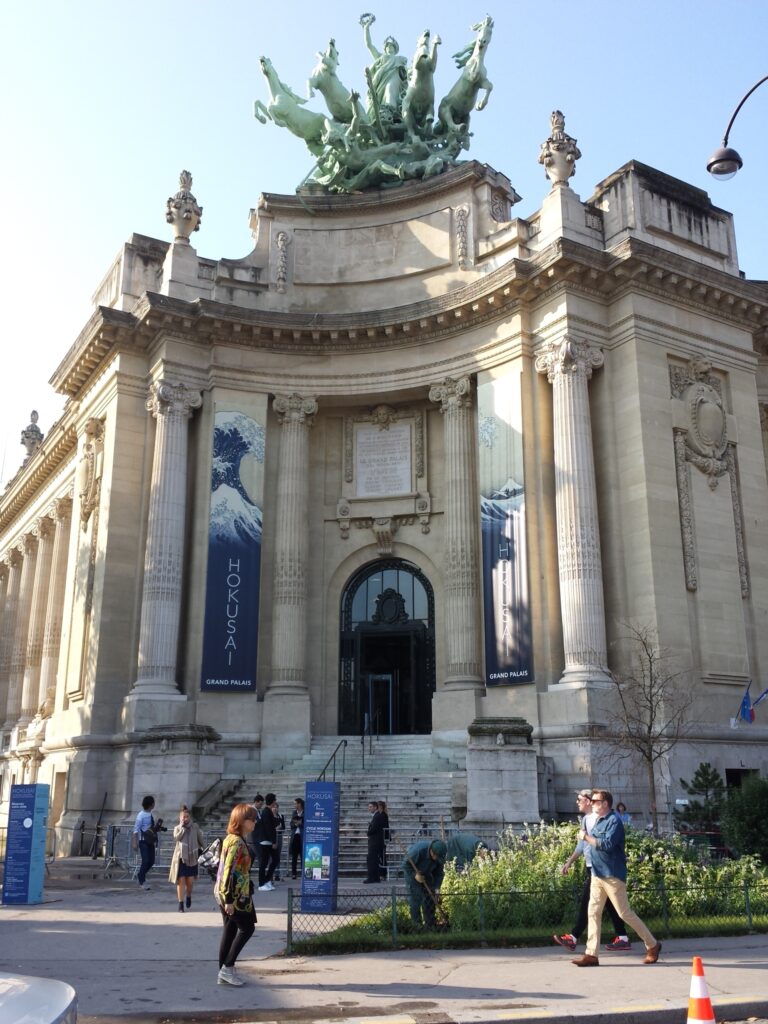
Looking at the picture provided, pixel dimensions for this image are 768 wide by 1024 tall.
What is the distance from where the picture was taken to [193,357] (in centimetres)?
3169

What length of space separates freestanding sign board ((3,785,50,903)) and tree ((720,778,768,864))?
12166 mm

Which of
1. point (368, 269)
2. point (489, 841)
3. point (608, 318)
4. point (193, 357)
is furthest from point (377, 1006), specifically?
point (368, 269)

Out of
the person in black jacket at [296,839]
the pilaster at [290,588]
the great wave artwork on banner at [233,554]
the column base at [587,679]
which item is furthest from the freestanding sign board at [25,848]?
the column base at [587,679]

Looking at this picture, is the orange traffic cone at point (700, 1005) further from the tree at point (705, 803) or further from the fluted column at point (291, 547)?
the fluted column at point (291, 547)

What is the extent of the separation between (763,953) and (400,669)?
20763mm

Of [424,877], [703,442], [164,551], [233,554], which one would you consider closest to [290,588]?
[233,554]

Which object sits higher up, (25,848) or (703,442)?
(703,442)

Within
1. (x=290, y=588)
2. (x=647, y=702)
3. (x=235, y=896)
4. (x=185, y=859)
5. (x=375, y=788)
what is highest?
(x=290, y=588)

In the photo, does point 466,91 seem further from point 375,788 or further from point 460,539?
point 375,788

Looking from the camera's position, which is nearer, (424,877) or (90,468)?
(424,877)

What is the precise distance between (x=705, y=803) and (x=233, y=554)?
15.3m

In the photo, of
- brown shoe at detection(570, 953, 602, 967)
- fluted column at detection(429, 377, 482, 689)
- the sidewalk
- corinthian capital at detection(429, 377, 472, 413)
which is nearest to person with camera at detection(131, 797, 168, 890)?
the sidewalk

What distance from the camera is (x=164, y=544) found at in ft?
97.1

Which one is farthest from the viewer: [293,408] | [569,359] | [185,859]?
[293,408]
